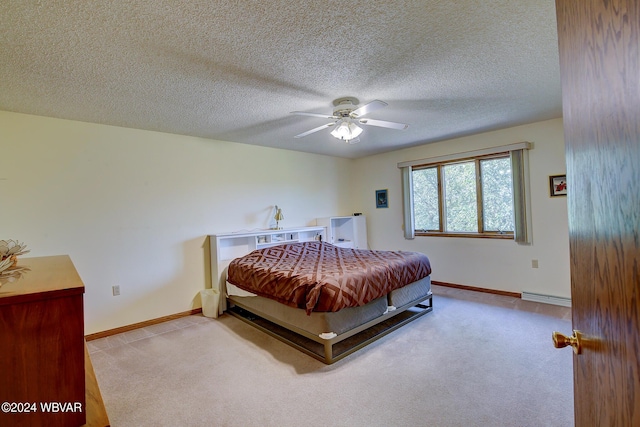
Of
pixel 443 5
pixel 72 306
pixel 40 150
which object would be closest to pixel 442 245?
pixel 443 5

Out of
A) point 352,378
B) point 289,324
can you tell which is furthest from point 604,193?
point 289,324

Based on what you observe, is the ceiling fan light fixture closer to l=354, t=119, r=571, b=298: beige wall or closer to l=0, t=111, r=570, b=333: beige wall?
l=0, t=111, r=570, b=333: beige wall

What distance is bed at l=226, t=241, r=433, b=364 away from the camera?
2.54m

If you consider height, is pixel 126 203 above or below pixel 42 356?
above

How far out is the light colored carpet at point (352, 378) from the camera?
73.3 inches

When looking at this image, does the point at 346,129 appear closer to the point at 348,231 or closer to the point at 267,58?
the point at 267,58

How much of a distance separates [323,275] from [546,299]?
10.6 ft

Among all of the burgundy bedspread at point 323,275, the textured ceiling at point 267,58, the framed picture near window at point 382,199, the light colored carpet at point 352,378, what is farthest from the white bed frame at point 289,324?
the textured ceiling at point 267,58

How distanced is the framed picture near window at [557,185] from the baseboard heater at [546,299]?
1347 mm

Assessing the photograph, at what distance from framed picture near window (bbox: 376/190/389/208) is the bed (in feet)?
6.31

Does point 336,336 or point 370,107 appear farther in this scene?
point 336,336

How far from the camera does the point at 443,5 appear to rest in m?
1.58

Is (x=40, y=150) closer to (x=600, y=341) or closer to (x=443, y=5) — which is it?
(x=443, y=5)

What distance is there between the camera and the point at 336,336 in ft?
8.37
